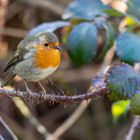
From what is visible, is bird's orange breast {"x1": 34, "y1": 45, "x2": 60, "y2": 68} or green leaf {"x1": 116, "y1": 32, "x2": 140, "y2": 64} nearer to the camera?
green leaf {"x1": 116, "y1": 32, "x2": 140, "y2": 64}

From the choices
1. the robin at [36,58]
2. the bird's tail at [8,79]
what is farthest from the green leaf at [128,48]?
the bird's tail at [8,79]

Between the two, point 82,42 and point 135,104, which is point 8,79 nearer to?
point 82,42

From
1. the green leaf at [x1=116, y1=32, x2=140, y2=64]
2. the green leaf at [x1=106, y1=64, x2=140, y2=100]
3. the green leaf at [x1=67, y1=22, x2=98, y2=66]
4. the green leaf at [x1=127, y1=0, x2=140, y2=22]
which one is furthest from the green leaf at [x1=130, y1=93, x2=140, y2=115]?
the green leaf at [x1=67, y1=22, x2=98, y2=66]

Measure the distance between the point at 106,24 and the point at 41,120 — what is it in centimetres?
200

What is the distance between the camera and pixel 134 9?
5.90 ft

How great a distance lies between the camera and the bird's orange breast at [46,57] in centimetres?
200

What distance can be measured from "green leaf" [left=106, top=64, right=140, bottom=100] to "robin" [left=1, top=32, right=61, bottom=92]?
50cm

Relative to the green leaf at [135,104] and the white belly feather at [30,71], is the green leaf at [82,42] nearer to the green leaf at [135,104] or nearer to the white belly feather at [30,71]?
the white belly feather at [30,71]

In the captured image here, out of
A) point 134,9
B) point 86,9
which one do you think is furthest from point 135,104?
point 86,9

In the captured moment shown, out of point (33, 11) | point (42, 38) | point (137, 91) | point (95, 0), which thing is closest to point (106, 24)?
point (95, 0)

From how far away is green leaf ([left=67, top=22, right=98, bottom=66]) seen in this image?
1.94m

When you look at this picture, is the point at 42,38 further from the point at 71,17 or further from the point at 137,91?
the point at 137,91

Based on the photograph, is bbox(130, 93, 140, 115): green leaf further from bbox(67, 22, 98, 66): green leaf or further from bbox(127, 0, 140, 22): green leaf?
bbox(67, 22, 98, 66): green leaf

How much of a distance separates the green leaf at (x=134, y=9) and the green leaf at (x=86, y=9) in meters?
0.14
